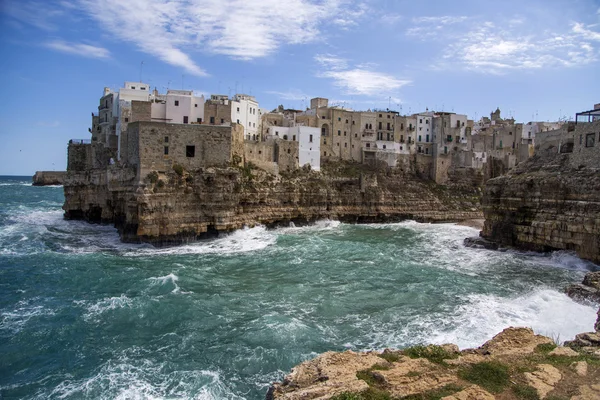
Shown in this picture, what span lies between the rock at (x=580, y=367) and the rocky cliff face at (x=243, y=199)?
34.2 m

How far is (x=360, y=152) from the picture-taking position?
2751 inches

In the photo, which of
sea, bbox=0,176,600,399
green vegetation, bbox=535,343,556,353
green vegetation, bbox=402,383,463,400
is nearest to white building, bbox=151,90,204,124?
sea, bbox=0,176,600,399

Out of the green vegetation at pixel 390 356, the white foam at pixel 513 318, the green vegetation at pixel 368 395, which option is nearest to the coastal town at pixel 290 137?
the white foam at pixel 513 318

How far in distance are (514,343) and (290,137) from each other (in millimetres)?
50858

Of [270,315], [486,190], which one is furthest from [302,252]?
[486,190]

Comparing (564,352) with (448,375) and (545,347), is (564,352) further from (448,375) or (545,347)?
(448,375)

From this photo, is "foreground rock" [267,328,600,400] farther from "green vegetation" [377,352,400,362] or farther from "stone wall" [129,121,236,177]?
"stone wall" [129,121,236,177]

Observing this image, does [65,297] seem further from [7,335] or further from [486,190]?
[486,190]

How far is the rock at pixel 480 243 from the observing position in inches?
1571

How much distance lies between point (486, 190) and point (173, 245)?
101ft

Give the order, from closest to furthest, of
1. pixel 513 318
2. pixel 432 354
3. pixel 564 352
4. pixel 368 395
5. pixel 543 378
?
pixel 368 395 < pixel 543 378 < pixel 432 354 < pixel 564 352 < pixel 513 318

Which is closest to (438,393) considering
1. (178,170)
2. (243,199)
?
(178,170)

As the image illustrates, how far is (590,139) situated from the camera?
121 ft

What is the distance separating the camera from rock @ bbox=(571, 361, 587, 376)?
1048cm
